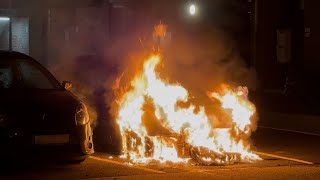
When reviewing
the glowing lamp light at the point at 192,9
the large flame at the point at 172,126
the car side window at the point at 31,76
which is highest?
the glowing lamp light at the point at 192,9

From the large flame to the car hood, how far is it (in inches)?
51.9

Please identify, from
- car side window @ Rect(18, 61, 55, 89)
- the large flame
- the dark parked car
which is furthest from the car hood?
Result: the large flame

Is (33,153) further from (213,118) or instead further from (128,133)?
(213,118)

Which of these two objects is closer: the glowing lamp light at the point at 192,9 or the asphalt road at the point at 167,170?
the asphalt road at the point at 167,170

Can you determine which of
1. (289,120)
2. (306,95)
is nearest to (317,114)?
(289,120)

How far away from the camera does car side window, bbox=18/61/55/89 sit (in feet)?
30.8

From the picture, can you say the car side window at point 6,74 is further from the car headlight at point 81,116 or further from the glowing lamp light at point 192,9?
the glowing lamp light at point 192,9

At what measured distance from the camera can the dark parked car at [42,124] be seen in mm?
7918

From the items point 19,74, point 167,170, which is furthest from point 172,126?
point 19,74

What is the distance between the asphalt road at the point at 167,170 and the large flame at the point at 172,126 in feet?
1.08

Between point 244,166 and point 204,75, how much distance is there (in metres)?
3.72

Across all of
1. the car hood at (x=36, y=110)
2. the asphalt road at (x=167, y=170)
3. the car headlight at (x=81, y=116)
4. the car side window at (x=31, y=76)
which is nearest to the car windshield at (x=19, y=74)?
the car side window at (x=31, y=76)

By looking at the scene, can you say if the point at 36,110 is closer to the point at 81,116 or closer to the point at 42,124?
the point at 42,124

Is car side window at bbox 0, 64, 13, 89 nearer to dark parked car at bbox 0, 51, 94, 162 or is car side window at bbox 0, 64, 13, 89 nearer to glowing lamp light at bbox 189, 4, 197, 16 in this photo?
dark parked car at bbox 0, 51, 94, 162
